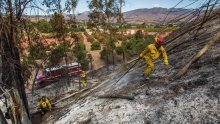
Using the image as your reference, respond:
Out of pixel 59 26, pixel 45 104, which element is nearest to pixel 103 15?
pixel 59 26

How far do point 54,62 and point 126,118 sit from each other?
27.4 meters

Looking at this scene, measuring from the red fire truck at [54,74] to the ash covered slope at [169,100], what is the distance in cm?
2129

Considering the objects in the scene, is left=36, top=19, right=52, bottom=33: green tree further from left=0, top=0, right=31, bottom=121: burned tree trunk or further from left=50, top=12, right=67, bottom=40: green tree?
left=50, top=12, right=67, bottom=40: green tree

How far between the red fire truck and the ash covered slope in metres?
21.3

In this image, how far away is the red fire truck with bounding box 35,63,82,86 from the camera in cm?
3331

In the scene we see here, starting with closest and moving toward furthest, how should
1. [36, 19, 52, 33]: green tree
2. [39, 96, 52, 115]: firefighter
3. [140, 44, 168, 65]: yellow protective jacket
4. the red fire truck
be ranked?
[36, 19, 52, 33]: green tree, [140, 44, 168, 65]: yellow protective jacket, [39, 96, 52, 115]: firefighter, the red fire truck

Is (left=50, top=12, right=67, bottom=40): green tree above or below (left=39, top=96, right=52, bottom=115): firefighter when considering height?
above

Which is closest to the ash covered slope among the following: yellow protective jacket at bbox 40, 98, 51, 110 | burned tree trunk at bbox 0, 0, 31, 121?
Answer: burned tree trunk at bbox 0, 0, 31, 121

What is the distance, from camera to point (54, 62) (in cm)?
3559

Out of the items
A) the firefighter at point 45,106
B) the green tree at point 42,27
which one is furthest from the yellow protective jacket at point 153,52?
the firefighter at point 45,106

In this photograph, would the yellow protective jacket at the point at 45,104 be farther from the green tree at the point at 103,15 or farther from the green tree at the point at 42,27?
the green tree at the point at 103,15

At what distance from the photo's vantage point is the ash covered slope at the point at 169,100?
7556 millimetres

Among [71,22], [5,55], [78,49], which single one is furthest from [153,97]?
[78,49]

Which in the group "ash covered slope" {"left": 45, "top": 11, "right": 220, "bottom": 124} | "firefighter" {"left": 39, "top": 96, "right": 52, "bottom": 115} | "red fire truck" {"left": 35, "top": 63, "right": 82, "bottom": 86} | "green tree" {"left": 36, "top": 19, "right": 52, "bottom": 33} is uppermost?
"green tree" {"left": 36, "top": 19, "right": 52, "bottom": 33}
